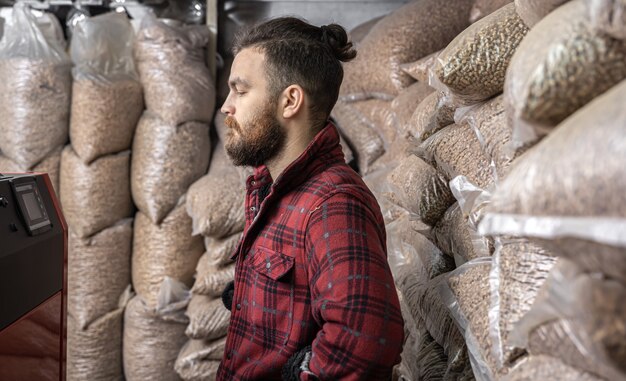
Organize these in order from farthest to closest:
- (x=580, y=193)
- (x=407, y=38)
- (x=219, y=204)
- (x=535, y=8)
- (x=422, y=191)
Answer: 1. (x=219, y=204)
2. (x=407, y=38)
3. (x=422, y=191)
4. (x=535, y=8)
5. (x=580, y=193)

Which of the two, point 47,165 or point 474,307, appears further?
point 47,165

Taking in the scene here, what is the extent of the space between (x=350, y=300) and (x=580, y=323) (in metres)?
0.47

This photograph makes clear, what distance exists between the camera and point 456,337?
1225 mm

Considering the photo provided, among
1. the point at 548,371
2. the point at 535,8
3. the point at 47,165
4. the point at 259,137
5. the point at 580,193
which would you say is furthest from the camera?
the point at 47,165

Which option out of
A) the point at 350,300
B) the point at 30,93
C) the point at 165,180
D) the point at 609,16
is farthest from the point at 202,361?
the point at 609,16

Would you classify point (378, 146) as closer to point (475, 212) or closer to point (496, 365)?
point (475, 212)

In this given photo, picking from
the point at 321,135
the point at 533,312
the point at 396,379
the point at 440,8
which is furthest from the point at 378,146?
the point at 533,312

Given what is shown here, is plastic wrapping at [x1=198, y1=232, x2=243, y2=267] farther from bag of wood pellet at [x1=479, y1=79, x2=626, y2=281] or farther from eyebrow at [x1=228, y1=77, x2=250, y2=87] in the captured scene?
bag of wood pellet at [x1=479, y1=79, x2=626, y2=281]

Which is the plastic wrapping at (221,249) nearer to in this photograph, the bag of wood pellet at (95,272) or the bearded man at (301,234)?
the bag of wood pellet at (95,272)

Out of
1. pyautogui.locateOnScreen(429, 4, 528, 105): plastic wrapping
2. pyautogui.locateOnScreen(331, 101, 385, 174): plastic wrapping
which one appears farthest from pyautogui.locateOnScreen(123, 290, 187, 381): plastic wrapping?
pyautogui.locateOnScreen(429, 4, 528, 105): plastic wrapping

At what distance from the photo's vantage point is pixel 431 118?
1.52 meters

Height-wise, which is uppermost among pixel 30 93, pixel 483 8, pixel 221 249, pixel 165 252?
pixel 483 8

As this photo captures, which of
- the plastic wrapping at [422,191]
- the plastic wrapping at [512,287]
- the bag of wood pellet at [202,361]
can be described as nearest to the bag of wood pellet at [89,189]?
the bag of wood pellet at [202,361]

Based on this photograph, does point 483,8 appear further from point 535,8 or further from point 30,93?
point 30,93
